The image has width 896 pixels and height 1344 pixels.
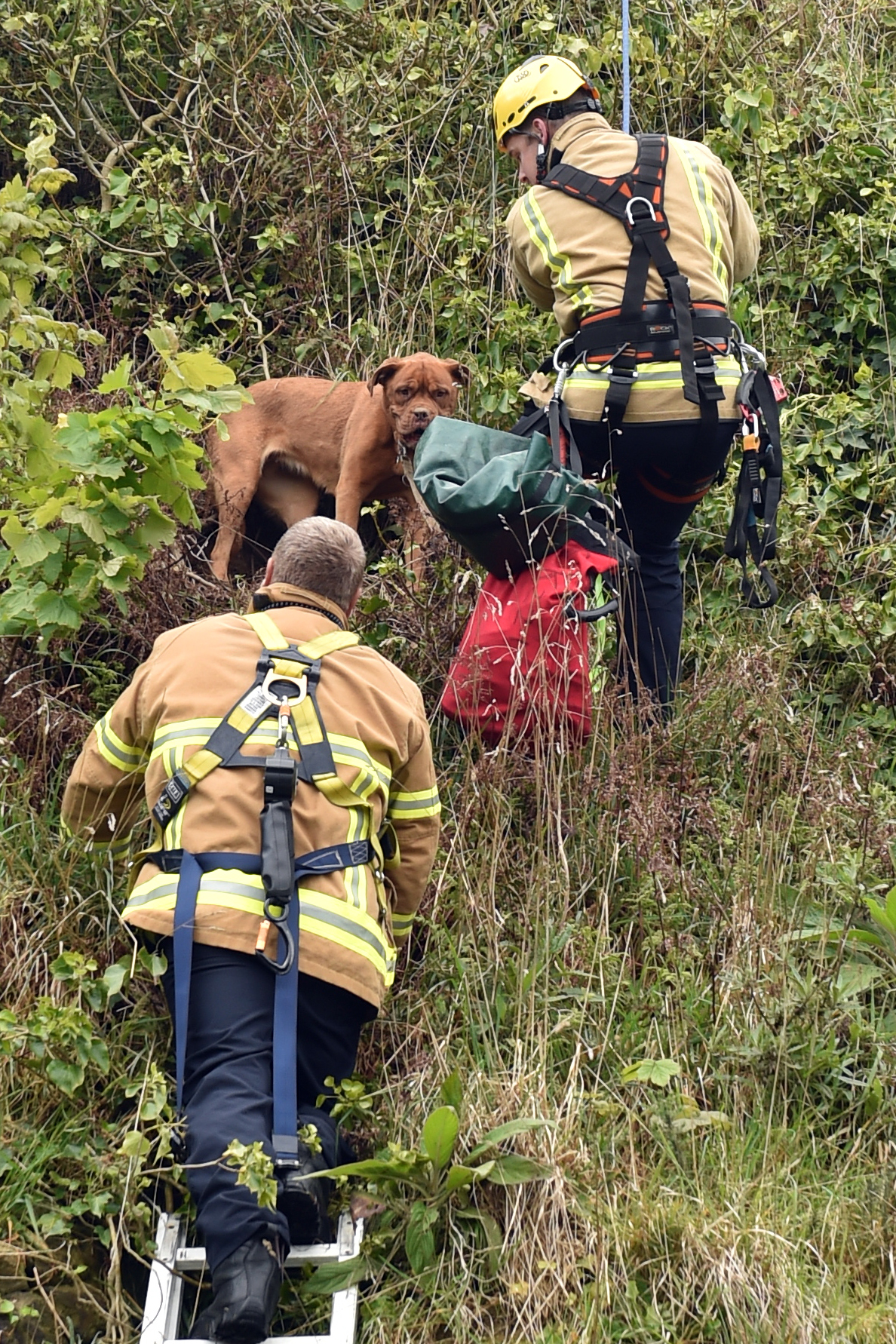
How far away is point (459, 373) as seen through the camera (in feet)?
23.0

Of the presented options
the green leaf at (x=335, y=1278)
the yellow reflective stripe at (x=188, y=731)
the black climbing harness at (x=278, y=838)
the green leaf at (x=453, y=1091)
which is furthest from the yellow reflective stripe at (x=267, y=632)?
the green leaf at (x=335, y=1278)

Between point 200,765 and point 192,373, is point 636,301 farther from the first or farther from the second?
point 200,765

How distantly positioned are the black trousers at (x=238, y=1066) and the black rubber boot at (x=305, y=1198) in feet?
0.21

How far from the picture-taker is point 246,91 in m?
8.46

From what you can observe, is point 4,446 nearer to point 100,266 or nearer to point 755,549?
point 755,549

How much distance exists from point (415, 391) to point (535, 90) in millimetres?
1591

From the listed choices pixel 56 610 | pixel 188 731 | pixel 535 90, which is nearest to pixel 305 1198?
pixel 188 731

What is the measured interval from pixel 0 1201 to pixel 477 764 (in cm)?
208

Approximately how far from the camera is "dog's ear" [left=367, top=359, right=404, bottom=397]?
6.88 m

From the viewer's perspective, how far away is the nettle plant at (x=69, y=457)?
16.0ft

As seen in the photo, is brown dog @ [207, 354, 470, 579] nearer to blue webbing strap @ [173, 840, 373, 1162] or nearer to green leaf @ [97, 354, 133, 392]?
green leaf @ [97, 354, 133, 392]

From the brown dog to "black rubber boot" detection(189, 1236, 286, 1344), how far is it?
12.5 ft

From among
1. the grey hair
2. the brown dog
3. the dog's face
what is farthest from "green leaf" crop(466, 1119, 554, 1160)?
the dog's face

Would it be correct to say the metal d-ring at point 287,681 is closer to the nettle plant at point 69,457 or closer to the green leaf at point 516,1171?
the nettle plant at point 69,457
